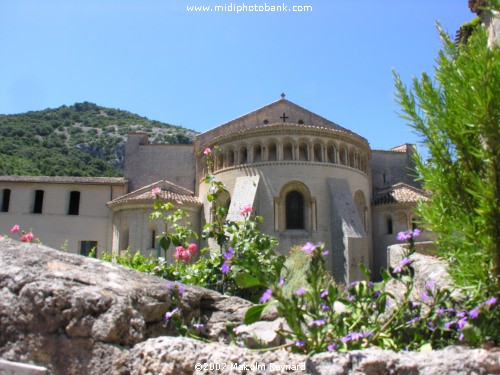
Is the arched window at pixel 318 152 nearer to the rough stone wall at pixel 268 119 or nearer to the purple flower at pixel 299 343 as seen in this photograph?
the rough stone wall at pixel 268 119

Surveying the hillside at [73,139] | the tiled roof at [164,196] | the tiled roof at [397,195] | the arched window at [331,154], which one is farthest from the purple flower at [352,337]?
the hillside at [73,139]

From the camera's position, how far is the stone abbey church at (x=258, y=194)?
2095 centimetres

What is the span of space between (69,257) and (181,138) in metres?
89.1

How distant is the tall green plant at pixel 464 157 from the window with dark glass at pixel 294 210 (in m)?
17.9

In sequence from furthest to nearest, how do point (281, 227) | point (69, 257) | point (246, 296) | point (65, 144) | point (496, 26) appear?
1. point (65, 144)
2. point (281, 227)
3. point (246, 296)
4. point (496, 26)
5. point (69, 257)

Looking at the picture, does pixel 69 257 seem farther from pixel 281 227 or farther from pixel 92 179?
pixel 92 179

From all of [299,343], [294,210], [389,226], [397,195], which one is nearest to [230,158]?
[294,210]

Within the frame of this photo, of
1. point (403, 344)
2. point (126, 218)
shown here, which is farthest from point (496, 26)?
point (126, 218)

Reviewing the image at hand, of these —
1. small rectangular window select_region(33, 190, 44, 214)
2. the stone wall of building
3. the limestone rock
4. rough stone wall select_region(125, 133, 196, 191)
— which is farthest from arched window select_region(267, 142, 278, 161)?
the limestone rock

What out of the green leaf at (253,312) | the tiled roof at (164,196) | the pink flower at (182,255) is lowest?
the green leaf at (253,312)

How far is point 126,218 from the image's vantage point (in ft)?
75.5

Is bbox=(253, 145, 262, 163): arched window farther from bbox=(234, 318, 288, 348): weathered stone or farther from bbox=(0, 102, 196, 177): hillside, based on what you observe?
bbox=(0, 102, 196, 177): hillside

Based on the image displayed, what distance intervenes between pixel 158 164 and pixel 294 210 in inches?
449

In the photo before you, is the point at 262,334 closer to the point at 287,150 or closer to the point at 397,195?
the point at 287,150
